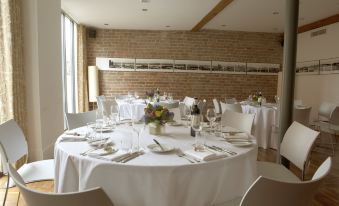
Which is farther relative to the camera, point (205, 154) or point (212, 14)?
point (212, 14)

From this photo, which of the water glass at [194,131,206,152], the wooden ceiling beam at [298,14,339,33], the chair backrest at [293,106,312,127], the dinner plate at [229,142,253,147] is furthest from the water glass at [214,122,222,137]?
the wooden ceiling beam at [298,14,339,33]

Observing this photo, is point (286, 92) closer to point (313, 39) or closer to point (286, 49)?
point (286, 49)

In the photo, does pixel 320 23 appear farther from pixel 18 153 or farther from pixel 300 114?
pixel 18 153

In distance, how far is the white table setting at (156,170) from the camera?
154 centimetres

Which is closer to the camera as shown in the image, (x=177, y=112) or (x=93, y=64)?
(x=177, y=112)

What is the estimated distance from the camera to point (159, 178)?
154 cm

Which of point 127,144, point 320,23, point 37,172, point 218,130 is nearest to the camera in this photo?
point 127,144

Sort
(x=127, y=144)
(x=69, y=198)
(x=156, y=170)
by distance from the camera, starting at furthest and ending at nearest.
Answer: (x=127, y=144) < (x=156, y=170) < (x=69, y=198)

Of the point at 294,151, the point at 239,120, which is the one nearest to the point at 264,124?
the point at 239,120

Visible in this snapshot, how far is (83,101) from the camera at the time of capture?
7.25 metres

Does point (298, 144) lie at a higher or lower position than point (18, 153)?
higher

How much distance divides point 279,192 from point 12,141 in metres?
2.17

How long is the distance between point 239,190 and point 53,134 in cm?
364

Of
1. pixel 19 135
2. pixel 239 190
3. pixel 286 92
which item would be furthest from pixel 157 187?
pixel 286 92
